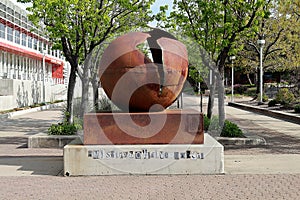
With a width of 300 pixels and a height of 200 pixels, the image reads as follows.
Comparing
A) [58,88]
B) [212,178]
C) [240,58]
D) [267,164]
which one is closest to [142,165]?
[212,178]

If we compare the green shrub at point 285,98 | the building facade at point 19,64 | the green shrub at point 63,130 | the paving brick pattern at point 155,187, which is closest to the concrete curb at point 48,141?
the green shrub at point 63,130

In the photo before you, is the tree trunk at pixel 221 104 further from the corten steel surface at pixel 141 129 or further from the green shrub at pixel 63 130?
the corten steel surface at pixel 141 129

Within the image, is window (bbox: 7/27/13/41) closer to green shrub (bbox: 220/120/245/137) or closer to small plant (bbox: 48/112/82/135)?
small plant (bbox: 48/112/82/135)

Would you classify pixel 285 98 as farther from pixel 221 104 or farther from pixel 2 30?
pixel 2 30

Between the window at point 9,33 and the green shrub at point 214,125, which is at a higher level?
the window at point 9,33

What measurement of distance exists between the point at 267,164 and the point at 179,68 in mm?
3010

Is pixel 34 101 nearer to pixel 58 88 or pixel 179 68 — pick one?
pixel 58 88

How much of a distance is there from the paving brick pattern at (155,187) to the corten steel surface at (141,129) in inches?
30.7

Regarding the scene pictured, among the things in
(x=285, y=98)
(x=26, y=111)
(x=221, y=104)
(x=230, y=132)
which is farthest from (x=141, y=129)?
(x=285, y=98)

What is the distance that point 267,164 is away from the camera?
29.6 ft

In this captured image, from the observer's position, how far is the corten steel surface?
816cm

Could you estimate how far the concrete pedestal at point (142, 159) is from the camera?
26.1 feet

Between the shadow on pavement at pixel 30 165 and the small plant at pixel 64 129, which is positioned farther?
the small plant at pixel 64 129

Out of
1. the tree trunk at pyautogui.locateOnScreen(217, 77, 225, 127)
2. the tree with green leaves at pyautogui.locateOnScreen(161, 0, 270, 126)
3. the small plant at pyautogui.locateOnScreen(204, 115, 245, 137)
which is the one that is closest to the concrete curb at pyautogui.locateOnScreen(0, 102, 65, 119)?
the tree with green leaves at pyautogui.locateOnScreen(161, 0, 270, 126)
